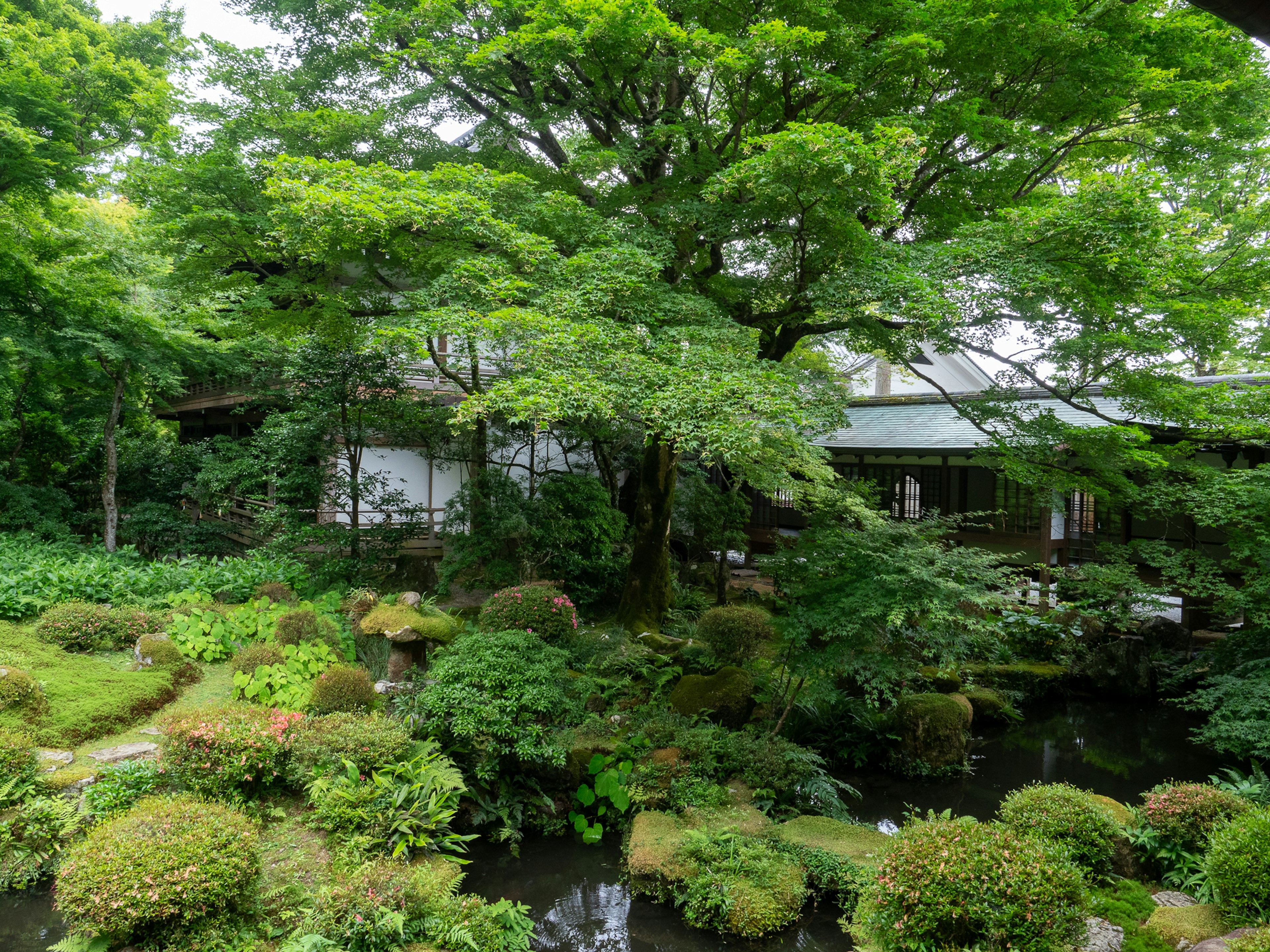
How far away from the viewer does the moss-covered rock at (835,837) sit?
704 centimetres

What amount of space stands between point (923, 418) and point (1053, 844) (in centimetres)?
1440

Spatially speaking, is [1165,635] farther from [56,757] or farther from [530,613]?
[56,757]

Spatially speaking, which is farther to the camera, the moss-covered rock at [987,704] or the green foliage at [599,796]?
the moss-covered rock at [987,704]

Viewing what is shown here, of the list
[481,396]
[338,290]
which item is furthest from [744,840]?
[338,290]

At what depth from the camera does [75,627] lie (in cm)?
871

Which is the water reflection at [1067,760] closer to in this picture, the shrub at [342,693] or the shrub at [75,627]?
the shrub at [342,693]

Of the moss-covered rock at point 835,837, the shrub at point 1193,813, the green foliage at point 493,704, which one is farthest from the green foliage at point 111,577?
the shrub at point 1193,813

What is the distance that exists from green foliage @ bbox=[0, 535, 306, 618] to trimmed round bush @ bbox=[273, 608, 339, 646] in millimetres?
2115

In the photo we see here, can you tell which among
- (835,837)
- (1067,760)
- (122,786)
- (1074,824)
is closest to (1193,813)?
A: (1074,824)

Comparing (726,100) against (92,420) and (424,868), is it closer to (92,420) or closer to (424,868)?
(424,868)

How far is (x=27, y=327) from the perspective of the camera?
12.5 metres

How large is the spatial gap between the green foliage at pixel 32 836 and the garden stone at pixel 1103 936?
8.05 metres

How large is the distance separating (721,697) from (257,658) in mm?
5782

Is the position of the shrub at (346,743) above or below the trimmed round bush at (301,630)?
below
